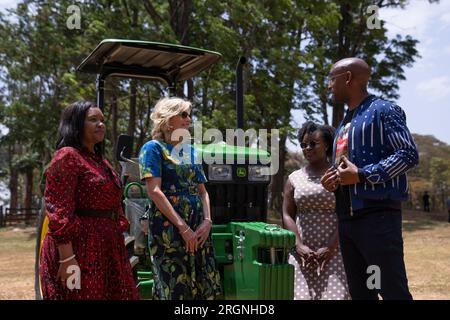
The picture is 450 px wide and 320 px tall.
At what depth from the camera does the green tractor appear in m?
3.94

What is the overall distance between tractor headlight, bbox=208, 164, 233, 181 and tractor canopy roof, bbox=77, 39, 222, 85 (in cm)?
99

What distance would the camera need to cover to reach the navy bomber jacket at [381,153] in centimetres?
256

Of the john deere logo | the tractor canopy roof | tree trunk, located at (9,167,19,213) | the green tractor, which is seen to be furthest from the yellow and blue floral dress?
tree trunk, located at (9,167,19,213)

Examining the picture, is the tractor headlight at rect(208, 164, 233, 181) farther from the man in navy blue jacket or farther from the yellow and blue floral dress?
the man in navy blue jacket

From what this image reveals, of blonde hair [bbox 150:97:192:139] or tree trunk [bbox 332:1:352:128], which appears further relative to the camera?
tree trunk [bbox 332:1:352:128]

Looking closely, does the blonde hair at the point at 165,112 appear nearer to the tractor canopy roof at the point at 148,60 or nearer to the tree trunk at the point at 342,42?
the tractor canopy roof at the point at 148,60

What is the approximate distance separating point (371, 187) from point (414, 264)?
7.85 m

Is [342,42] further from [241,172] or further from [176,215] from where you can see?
[176,215]

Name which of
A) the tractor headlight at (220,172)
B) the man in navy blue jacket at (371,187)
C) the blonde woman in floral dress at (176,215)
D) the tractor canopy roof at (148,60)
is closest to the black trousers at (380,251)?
the man in navy blue jacket at (371,187)

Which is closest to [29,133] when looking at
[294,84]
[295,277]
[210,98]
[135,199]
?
[210,98]


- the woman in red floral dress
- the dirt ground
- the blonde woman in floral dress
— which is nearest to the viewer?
the woman in red floral dress

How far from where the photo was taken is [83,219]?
2.90 metres
